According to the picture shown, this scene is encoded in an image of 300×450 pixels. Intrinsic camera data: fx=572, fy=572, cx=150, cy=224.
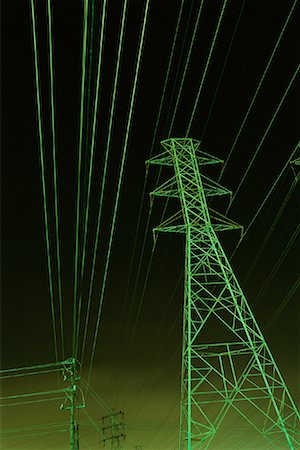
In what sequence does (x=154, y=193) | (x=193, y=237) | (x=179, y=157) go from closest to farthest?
1. (x=193, y=237)
2. (x=154, y=193)
3. (x=179, y=157)

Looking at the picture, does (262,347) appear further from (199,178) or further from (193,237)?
(199,178)

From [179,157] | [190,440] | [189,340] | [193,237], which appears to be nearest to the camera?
[190,440]

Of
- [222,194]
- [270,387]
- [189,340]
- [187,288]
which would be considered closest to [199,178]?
[222,194]

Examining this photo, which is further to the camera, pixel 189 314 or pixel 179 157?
pixel 179 157

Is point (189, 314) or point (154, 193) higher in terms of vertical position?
point (154, 193)

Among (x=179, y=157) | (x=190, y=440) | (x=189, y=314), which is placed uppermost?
(x=179, y=157)

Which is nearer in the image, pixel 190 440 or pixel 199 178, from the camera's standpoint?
pixel 190 440

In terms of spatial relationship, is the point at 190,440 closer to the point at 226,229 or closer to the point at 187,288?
the point at 187,288

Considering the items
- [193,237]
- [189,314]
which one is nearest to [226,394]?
[189,314]

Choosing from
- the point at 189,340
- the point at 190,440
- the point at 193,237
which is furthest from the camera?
the point at 193,237
